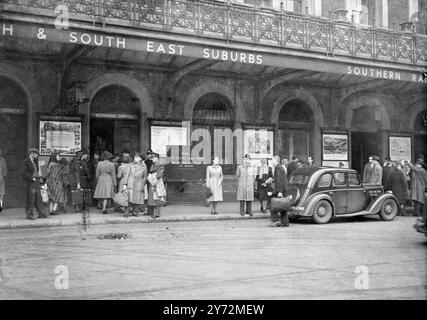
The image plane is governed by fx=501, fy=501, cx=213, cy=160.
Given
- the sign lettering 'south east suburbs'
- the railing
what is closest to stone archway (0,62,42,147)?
the railing

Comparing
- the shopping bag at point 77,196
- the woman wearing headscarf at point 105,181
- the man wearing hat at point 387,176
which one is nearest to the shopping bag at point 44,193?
the shopping bag at point 77,196

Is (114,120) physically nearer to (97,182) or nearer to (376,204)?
(97,182)

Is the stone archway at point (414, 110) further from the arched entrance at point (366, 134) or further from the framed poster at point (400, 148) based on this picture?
the arched entrance at point (366, 134)

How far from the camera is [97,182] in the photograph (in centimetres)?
1409

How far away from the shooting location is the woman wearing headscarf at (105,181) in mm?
13938

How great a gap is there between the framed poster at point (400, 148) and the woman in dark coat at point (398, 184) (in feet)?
16.4

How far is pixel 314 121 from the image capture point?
19.7m

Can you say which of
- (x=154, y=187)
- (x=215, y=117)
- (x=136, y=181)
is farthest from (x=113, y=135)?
(x=154, y=187)

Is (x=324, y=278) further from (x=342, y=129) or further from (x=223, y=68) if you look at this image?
(x=342, y=129)

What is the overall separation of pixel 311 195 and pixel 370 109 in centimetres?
988

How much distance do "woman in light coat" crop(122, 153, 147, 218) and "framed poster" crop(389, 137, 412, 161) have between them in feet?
37.8

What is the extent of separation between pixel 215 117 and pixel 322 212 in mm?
6590

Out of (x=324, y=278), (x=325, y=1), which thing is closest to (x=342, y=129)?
(x=325, y=1)

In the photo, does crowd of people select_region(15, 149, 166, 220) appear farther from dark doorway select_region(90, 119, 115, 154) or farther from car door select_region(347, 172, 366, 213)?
car door select_region(347, 172, 366, 213)
